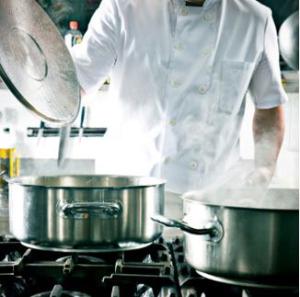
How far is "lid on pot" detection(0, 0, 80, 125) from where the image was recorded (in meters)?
0.84

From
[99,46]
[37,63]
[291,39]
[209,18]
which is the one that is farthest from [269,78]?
[291,39]

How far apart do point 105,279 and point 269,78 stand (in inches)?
34.6

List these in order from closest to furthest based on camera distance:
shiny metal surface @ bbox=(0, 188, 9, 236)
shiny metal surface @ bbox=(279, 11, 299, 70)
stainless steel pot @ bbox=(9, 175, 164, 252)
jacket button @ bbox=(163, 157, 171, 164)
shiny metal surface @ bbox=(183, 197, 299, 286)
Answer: shiny metal surface @ bbox=(279, 11, 299, 70)
shiny metal surface @ bbox=(183, 197, 299, 286)
stainless steel pot @ bbox=(9, 175, 164, 252)
shiny metal surface @ bbox=(0, 188, 9, 236)
jacket button @ bbox=(163, 157, 171, 164)

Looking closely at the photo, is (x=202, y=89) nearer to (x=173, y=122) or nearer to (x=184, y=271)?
(x=173, y=122)

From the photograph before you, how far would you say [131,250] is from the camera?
2.43 ft

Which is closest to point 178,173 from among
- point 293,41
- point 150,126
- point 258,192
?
point 150,126

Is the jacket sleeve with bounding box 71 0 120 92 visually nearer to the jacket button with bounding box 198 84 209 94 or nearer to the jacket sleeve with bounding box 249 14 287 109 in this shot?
the jacket button with bounding box 198 84 209 94

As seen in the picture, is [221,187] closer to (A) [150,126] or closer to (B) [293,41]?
(B) [293,41]

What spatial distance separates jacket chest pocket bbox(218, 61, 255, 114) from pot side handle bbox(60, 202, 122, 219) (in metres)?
0.72

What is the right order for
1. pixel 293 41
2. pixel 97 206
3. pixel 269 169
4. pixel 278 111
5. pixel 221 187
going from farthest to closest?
1. pixel 278 111
2. pixel 269 169
3. pixel 221 187
4. pixel 97 206
5. pixel 293 41

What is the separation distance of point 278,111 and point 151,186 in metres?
0.74

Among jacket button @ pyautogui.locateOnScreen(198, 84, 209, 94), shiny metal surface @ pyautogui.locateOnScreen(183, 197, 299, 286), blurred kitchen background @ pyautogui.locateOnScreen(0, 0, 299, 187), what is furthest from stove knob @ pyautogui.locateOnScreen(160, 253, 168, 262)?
blurred kitchen background @ pyautogui.locateOnScreen(0, 0, 299, 187)

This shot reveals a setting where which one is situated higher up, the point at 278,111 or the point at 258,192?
the point at 278,111

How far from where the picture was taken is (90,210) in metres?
0.66
